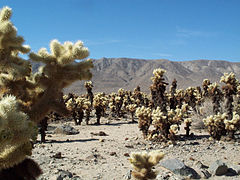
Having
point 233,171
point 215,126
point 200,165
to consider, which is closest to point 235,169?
point 233,171

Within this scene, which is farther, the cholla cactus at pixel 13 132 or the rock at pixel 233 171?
the rock at pixel 233 171

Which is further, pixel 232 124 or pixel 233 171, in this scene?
pixel 232 124

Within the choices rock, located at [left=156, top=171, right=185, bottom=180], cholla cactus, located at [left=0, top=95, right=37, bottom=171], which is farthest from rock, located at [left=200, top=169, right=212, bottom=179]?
cholla cactus, located at [left=0, top=95, right=37, bottom=171]

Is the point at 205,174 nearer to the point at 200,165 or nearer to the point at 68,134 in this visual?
the point at 200,165

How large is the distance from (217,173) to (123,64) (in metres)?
155

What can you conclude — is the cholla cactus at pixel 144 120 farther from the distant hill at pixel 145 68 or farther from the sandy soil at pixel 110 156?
the distant hill at pixel 145 68

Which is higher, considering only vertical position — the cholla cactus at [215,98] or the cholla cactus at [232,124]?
the cholla cactus at [215,98]

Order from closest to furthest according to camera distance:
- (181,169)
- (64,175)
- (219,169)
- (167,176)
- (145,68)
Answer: (64,175) < (167,176) < (181,169) < (219,169) < (145,68)

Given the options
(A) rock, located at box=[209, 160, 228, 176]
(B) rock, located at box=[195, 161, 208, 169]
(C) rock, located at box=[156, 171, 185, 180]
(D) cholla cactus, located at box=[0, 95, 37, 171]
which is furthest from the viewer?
(B) rock, located at box=[195, 161, 208, 169]

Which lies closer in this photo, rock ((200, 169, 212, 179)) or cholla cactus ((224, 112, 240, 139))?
rock ((200, 169, 212, 179))

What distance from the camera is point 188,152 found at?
10.1m

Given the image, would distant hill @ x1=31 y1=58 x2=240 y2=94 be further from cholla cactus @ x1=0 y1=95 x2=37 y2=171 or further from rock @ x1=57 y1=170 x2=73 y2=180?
cholla cactus @ x1=0 y1=95 x2=37 y2=171

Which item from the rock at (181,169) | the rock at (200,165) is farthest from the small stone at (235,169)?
the rock at (181,169)

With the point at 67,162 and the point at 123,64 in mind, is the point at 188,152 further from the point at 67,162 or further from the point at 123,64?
the point at 123,64
